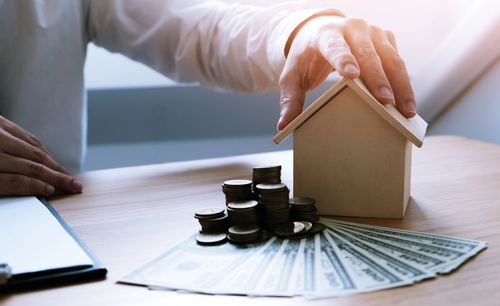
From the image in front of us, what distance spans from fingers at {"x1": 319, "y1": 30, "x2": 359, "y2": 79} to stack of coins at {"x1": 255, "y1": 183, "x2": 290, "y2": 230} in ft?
0.56

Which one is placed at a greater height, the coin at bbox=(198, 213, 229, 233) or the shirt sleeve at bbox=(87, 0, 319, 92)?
the shirt sleeve at bbox=(87, 0, 319, 92)

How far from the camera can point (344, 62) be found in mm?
753

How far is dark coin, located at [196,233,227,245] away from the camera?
25.8 inches

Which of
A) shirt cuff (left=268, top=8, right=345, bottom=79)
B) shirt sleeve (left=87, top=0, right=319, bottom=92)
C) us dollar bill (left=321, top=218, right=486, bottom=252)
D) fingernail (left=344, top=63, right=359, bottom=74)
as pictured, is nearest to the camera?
us dollar bill (left=321, top=218, right=486, bottom=252)

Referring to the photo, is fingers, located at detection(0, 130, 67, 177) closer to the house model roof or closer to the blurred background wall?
the house model roof

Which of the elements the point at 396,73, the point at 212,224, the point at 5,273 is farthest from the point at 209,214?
the point at 396,73

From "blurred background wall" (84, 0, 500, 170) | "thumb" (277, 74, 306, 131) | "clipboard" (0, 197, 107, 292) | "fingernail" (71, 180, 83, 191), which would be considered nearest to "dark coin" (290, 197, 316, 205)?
"thumb" (277, 74, 306, 131)

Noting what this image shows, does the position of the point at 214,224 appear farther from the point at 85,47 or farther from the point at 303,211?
the point at 85,47

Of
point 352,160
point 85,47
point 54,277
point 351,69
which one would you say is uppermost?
point 85,47

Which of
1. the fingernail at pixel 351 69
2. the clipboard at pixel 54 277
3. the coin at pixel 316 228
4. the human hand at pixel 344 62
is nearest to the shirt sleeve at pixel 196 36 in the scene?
the human hand at pixel 344 62

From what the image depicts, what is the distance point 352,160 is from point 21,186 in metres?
0.48

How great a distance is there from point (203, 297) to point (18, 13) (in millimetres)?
860

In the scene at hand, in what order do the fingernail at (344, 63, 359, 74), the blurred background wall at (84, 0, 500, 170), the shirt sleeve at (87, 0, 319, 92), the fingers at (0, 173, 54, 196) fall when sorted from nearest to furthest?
the fingernail at (344, 63, 359, 74)
the fingers at (0, 173, 54, 196)
the shirt sleeve at (87, 0, 319, 92)
the blurred background wall at (84, 0, 500, 170)

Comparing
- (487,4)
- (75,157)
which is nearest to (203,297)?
(75,157)
